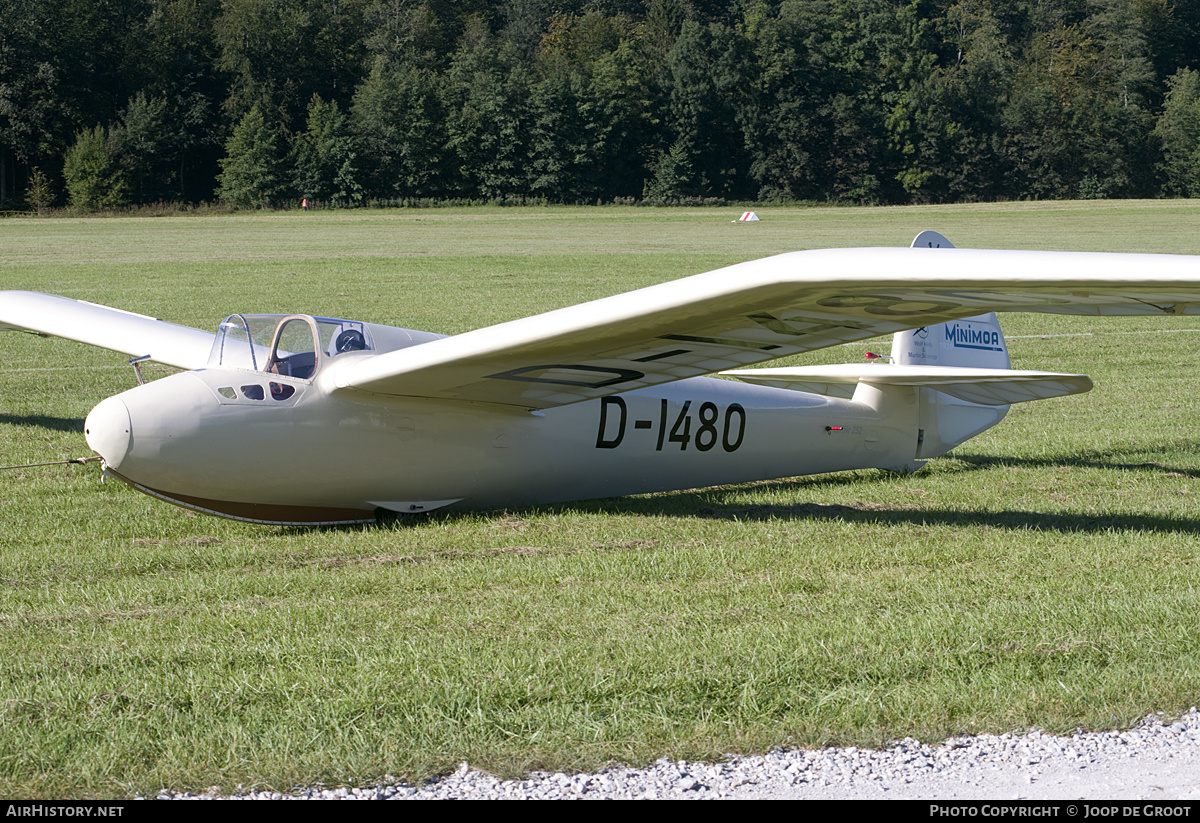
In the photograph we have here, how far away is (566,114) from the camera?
9981cm

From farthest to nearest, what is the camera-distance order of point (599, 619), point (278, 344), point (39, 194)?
point (39, 194)
point (278, 344)
point (599, 619)

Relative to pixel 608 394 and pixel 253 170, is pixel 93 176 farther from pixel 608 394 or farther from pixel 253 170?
pixel 608 394

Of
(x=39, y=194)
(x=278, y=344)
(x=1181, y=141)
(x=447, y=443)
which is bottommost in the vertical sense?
(x=447, y=443)

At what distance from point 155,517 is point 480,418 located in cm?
262

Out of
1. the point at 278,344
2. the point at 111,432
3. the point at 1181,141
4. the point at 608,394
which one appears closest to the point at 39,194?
the point at 278,344

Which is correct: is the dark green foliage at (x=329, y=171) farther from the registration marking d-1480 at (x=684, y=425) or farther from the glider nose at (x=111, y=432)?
the glider nose at (x=111, y=432)

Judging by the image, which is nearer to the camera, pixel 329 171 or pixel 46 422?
pixel 46 422

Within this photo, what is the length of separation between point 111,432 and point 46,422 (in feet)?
20.3

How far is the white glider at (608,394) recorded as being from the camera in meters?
6.45

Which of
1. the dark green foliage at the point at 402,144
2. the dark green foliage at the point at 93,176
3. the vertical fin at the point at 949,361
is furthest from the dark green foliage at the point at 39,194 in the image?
the vertical fin at the point at 949,361

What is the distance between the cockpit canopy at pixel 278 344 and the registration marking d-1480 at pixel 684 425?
85.7 inches

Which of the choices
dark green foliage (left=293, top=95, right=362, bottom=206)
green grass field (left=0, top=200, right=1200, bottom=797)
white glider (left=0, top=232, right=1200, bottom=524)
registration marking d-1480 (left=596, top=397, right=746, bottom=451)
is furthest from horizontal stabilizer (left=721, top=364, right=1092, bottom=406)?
dark green foliage (left=293, top=95, right=362, bottom=206)
